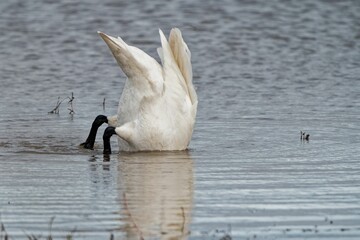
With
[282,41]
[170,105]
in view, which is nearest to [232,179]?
[170,105]

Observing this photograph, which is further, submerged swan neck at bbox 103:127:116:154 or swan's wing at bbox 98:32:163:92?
submerged swan neck at bbox 103:127:116:154

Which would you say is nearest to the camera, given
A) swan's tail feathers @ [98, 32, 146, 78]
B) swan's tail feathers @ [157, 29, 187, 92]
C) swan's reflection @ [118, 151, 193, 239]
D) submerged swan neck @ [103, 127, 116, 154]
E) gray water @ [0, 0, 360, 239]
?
swan's reflection @ [118, 151, 193, 239]

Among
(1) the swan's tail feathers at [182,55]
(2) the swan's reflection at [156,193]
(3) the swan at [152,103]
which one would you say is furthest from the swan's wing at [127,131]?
(1) the swan's tail feathers at [182,55]

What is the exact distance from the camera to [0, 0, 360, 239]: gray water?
841 cm

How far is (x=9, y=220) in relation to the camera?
8273 mm

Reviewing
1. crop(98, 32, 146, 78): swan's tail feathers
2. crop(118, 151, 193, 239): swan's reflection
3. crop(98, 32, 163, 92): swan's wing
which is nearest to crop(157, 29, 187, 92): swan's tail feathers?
crop(98, 32, 163, 92): swan's wing

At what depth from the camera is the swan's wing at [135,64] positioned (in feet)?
38.0

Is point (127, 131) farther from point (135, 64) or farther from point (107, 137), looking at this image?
point (135, 64)

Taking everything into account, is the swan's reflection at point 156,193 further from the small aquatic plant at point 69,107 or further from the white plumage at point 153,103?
the small aquatic plant at point 69,107

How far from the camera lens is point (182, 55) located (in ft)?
39.2

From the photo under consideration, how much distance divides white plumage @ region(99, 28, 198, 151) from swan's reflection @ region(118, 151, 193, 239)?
15cm

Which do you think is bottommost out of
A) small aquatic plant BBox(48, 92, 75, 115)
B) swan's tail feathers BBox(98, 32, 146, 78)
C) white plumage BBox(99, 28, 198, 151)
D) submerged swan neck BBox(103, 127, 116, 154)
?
small aquatic plant BBox(48, 92, 75, 115)

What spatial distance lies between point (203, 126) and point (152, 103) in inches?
78.0

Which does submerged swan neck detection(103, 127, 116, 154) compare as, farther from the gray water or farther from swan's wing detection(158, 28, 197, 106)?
swan's wing detection(158, 28, 197, 106)
